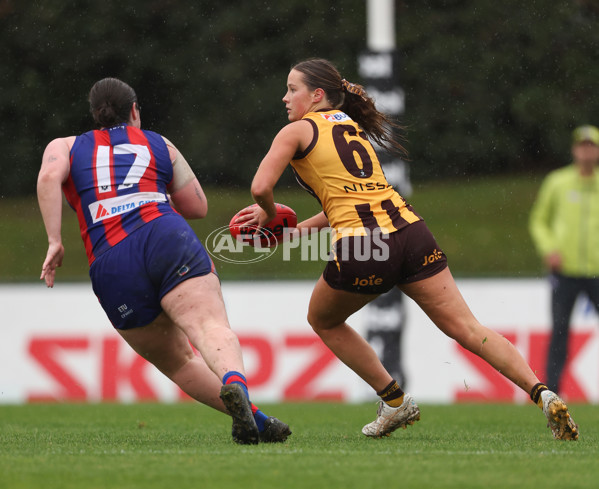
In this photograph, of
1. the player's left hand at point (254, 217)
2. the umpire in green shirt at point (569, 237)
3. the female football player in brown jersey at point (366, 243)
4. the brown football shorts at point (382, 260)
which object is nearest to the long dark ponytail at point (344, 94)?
the female football player in brown jersey at point (366, 243)

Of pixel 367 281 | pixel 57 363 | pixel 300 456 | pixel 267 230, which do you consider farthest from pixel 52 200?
pixel 57 363

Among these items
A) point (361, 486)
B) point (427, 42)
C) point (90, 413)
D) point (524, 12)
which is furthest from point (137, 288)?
point (524, 12)

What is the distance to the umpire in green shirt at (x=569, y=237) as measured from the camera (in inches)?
327

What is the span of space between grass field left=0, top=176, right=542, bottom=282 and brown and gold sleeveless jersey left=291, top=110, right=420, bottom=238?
9.90 m

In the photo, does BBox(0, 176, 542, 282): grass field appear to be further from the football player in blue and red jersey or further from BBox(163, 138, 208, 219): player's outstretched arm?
the football player in blue and red jersey

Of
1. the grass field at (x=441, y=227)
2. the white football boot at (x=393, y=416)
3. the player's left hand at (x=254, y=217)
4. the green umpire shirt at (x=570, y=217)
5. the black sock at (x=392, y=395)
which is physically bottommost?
the grass field at (x=441, y=227)

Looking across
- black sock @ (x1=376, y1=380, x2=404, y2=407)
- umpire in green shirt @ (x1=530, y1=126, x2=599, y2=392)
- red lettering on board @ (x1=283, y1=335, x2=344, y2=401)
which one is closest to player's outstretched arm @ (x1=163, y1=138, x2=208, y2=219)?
black sock @ (x1=376, y1=380, x2=404, y2=407)

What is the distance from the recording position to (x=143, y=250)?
486 centimetres

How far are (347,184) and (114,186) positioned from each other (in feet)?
3.44

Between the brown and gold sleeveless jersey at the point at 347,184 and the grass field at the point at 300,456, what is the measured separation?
100 cm

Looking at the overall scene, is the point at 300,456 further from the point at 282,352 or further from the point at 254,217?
the point at 282,352

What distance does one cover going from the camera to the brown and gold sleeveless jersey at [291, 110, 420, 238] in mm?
5145

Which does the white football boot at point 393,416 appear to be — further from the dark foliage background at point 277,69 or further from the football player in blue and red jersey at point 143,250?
the dark foliage background at point 277,69

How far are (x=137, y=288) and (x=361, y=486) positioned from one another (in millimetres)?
1546
